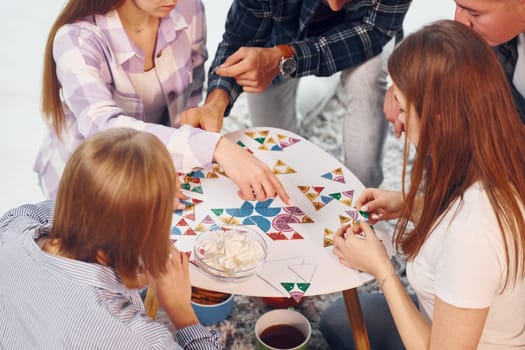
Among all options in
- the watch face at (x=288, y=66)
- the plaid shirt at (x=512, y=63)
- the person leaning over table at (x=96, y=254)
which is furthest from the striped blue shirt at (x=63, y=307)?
the plaid shirt at (x=512, y=63)

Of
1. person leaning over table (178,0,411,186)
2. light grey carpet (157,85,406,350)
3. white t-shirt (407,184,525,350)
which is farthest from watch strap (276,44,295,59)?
white t-shirt (407,184,525,350)

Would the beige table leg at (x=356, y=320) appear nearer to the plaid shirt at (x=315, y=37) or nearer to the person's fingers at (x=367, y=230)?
the person's fingers at (x=367, y=230)

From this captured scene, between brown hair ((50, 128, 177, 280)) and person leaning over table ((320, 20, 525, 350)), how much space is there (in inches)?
17.6

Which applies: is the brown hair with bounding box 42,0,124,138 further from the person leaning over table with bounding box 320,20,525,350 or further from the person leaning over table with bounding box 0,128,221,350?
the person leaning over table with bounding box 320,20,525,350

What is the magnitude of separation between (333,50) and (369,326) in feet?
2.64

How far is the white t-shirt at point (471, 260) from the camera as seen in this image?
→ 109 cm

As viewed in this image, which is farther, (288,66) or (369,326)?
(288,66)

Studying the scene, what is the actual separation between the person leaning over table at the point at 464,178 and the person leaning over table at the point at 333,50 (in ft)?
2.38

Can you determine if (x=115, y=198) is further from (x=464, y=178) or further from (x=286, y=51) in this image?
(x=286, y=51)

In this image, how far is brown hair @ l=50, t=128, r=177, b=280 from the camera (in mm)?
998

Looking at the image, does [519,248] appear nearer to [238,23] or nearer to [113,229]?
[113,229]

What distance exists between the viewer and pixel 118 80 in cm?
165

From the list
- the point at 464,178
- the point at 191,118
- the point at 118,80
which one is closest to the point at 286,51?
the point at 191,118

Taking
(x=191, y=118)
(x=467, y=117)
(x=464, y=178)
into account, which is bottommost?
(x=191, y=118)
